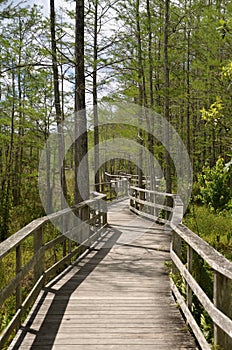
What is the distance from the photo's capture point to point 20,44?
1338cm

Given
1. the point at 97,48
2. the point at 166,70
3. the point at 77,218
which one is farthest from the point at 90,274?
the point at 97,48

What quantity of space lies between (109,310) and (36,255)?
109 cm

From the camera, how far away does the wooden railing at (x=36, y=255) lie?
147 inches

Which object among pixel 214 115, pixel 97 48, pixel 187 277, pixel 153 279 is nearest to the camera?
pixel 187 277

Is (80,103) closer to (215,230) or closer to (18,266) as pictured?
(215,230)

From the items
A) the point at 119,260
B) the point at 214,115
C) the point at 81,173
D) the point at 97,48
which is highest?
the point at 97,48

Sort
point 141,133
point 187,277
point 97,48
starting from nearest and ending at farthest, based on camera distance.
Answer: point 187,277 → point 97,48 → point 141,133

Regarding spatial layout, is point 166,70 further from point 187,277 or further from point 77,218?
point 187,277

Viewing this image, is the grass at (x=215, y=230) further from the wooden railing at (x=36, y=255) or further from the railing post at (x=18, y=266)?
the railing post at (x=18, y=266)

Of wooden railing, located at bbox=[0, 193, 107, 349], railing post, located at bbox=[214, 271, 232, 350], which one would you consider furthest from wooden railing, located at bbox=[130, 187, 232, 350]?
wooden railing, located at bbox=[0, 193, 107, 349]

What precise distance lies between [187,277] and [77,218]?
386cm

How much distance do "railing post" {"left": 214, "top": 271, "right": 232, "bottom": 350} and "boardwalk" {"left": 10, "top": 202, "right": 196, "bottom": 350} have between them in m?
0.75

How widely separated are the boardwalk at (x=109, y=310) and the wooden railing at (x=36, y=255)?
0.20 metres

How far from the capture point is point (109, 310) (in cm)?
459
